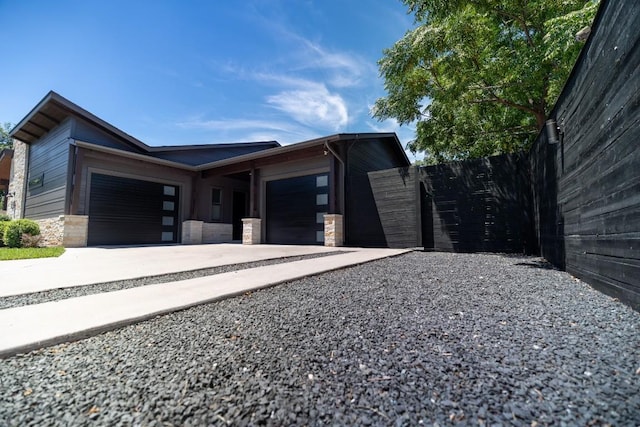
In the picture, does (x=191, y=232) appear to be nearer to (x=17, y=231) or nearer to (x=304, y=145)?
(x=17, y=231)

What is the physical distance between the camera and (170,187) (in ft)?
36.7

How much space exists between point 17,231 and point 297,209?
343 inches

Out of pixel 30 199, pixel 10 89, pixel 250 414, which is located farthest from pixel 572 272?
pixel 30 199

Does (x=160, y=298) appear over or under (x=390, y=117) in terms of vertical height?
under

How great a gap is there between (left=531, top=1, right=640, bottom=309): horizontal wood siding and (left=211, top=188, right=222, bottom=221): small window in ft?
39.3

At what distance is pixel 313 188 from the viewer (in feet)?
31.6

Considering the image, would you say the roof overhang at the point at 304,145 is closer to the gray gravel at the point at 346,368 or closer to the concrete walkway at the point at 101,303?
the concrete walkway at the point at 101,303

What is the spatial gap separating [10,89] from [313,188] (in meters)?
9.20

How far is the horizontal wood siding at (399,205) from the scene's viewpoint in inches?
285

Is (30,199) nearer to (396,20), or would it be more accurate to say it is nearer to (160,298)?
(160,298)

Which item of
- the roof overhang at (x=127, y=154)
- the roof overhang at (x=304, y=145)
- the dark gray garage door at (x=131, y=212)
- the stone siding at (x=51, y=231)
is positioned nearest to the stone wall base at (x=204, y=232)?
the dark gray garage door at (x=131, y=212)

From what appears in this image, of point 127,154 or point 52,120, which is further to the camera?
point 52,120

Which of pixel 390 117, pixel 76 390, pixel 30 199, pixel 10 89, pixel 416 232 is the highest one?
pixel 10 89

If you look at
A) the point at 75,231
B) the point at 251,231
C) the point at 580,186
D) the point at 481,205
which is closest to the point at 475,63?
the point at 481,205
